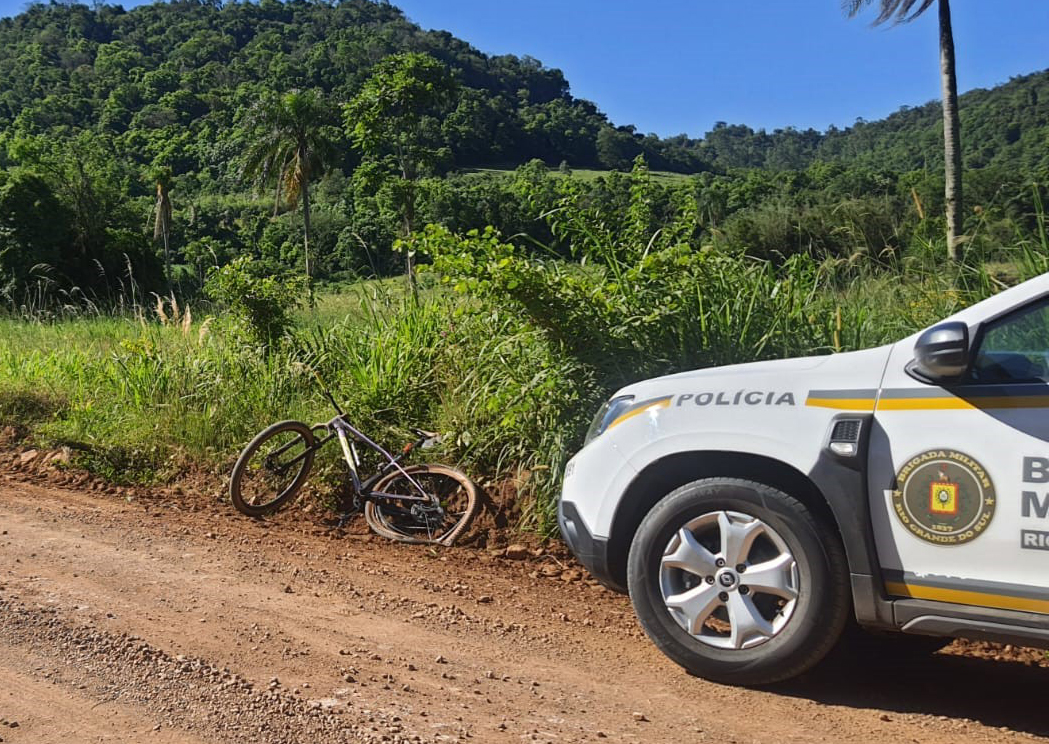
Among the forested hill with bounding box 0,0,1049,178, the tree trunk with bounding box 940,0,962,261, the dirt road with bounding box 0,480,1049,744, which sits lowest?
the dirt road with bounding box 0,480,1049,744

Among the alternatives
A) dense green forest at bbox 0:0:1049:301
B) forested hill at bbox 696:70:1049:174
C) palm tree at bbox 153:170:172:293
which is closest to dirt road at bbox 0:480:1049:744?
dense green forest at bbox 0:0:1049:301

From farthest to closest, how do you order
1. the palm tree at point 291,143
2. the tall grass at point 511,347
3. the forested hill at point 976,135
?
the palm tree at point 291,143 → the forested hill at point 976,135 → the tall grass at point 511,347

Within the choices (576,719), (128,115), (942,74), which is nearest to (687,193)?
(576,719)

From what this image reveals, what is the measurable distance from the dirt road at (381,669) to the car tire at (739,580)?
18 centimetres

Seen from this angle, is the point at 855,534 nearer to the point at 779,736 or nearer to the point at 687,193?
the point at 779,736

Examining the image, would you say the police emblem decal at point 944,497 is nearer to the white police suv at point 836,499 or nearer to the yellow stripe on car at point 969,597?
the white police suv at point 836,499

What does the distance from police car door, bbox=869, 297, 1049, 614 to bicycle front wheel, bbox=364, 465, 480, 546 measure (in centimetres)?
334

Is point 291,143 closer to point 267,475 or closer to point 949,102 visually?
point 949,102

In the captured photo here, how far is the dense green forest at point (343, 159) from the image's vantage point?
7777 millimetres

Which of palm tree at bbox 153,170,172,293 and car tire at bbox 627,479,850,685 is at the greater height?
palm tree at bbox 153,170,172,293

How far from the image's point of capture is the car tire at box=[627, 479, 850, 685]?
11.1 feet

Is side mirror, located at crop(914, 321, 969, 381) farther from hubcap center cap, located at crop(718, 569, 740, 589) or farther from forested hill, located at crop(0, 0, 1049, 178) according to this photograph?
forested hill, located at crop(0, 0, 1049, 178)

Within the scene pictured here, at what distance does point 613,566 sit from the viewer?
3945 millimetres

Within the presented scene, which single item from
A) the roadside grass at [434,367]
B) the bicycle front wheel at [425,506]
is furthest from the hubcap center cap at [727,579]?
the bicycle front wheel at [425,506]
